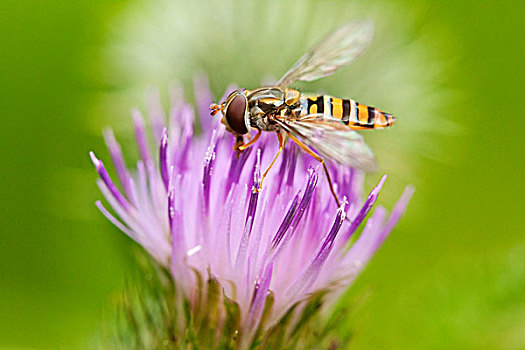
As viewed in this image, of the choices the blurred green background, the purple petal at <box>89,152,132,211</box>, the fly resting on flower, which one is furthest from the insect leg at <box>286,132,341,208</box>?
the blurred green background

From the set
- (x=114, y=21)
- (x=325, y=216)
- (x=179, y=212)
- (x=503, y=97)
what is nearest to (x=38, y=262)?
(x=114, y=21)

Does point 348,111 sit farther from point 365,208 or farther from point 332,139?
point 365,208

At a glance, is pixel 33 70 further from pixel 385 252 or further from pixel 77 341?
pixel 385 252

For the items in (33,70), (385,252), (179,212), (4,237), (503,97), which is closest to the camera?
(179,212)

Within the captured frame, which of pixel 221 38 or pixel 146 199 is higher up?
pixel 221 38

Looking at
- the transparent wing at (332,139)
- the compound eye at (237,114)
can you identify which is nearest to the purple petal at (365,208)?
the transparent wing at (332,139)

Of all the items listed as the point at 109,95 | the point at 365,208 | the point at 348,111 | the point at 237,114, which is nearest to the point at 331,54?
the point at 348,111
